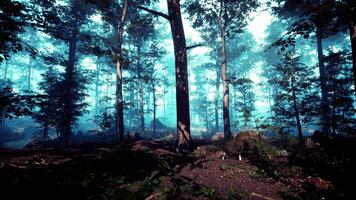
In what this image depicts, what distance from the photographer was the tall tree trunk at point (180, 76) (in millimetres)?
10508

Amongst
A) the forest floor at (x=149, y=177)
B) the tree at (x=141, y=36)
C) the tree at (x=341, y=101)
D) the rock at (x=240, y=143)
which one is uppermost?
the tree at (x=141, y=36)

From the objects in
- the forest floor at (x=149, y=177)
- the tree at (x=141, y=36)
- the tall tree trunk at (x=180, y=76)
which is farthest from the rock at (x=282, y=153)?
the tree at (x=141, y=36)

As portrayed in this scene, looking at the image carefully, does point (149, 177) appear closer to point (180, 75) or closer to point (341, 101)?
point (180, 75)

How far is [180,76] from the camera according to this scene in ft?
35.0

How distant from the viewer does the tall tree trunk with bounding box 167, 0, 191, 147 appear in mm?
10508

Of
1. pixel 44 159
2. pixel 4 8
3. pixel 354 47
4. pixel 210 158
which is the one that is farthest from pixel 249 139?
pixel 4 8

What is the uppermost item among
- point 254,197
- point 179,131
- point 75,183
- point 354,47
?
point 354,47

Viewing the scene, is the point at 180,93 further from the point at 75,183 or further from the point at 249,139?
the point at 75,183

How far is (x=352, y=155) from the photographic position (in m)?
8.85

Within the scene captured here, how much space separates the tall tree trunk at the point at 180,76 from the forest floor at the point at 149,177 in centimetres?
97

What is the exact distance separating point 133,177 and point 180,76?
519cm

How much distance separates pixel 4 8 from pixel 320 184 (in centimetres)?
1084

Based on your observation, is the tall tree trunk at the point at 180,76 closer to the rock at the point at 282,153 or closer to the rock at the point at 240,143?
the rock at the point at 240,143

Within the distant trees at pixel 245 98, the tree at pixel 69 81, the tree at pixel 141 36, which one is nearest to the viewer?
the distant trees at pixel 245 98
